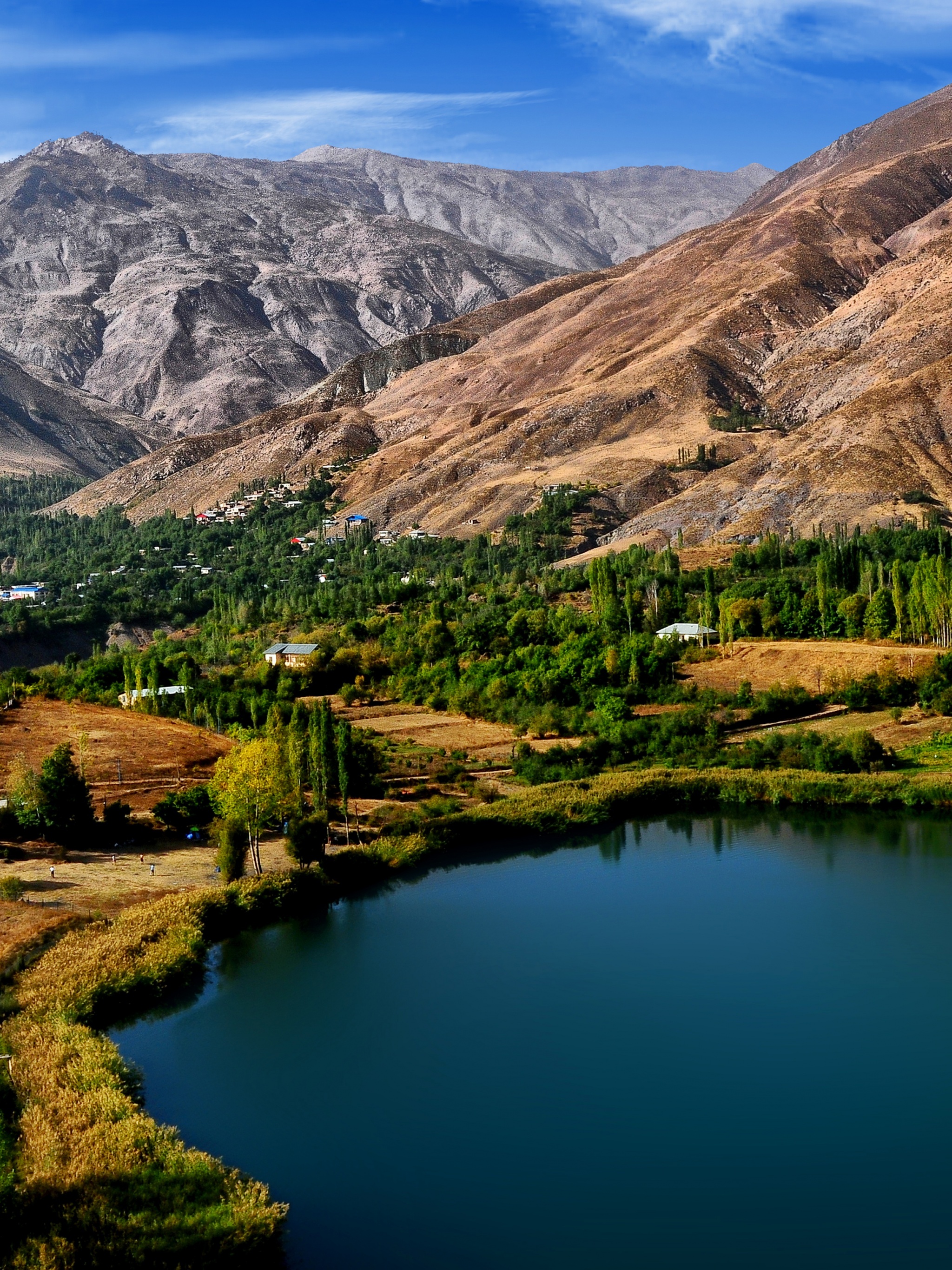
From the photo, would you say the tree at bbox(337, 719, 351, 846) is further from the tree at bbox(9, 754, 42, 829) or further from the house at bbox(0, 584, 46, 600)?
→ the house at bbox(0, 584, 46, 600)

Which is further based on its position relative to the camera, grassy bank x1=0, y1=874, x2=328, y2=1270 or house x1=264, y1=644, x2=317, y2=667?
house x1=264, y1=644, x2=317, y2=667

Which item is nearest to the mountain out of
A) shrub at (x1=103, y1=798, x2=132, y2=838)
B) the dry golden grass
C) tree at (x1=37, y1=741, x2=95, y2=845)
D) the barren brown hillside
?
the barren brown hillside

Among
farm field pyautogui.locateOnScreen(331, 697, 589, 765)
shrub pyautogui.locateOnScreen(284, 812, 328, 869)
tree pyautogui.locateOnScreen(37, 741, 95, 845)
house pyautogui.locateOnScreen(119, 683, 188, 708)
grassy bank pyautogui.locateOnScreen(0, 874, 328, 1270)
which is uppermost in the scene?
house pyautogui.locateOnScreen(119, 683, 188, 708)

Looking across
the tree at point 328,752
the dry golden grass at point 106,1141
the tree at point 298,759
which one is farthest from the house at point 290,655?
the dry golden grass at point 106,1141

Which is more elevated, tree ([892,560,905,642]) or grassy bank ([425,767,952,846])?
tree ([892,560,905,642])

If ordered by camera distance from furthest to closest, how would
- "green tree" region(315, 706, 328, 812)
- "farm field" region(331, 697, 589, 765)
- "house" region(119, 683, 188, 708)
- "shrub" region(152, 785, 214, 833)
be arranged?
"house" region(119, 683, 188, 708), "farm field" region(331, 697, 589, 765), "shrub" region(152, 785, 214, 833), "green tree" region(315, 706, 328, 812)

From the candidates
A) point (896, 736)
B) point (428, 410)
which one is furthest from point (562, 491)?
point (896, 736)
